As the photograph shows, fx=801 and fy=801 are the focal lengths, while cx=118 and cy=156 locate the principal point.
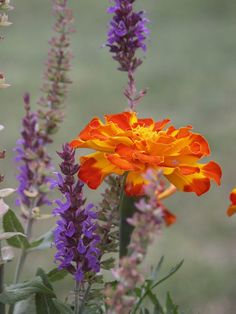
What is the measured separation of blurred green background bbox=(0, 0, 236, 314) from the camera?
2.41 metres

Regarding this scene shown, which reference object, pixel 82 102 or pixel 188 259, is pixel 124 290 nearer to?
pixel 188 259

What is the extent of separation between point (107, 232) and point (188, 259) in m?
1.81

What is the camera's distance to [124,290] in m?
0.48

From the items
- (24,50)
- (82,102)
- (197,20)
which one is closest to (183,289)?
(82,102)

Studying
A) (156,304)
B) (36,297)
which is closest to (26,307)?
(36,297)

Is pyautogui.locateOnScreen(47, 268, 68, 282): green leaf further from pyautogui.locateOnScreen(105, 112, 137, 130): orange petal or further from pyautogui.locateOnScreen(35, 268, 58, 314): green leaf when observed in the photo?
pyautogui.locateOnScreen(105, 112, 137, 130): orange petal

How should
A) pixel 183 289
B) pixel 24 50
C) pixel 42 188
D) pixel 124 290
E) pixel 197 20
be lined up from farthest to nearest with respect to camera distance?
pixel 197 20, pixel 24 50, pixel 183 289, pixel 42 188, pixel 124 290

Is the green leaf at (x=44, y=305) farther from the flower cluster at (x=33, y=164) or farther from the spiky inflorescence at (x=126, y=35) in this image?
the spiky inflorescence at (x=126, y=35)

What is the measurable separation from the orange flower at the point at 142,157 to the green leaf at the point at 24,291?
12 cm

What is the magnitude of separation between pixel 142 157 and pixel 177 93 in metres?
3.26

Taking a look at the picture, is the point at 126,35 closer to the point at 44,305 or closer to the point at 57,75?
the point at 57,75

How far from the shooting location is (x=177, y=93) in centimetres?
395

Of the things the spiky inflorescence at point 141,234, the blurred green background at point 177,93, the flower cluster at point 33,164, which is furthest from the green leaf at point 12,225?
the blurred green background at point 177,93

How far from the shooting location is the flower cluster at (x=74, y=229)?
67 cm
